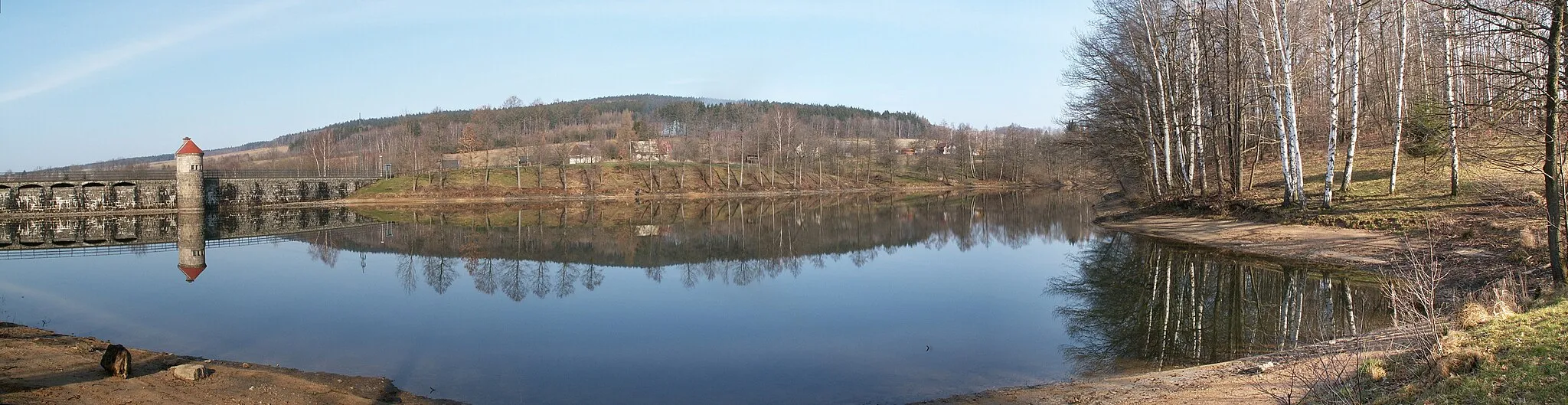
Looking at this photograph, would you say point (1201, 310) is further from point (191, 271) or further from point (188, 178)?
point (188, 178)

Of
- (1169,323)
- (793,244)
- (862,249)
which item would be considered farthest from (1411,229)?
(793,244)

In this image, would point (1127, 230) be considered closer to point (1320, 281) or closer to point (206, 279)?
point (1320, 281)

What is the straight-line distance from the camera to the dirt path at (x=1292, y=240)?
1956 cm

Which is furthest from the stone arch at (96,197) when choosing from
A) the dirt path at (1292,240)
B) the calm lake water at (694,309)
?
the dirt path at (1292,240)

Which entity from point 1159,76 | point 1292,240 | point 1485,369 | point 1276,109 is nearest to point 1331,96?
point 1276,109

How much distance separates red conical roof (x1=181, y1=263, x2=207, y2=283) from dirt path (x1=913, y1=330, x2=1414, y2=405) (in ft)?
73.8

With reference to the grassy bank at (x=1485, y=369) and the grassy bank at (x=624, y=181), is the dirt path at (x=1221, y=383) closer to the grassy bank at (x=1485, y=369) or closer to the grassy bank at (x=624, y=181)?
the grassy bank at (x=1485, y=369)

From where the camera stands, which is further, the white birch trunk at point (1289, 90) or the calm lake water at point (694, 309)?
the white birch trunk at point (1289, 90)

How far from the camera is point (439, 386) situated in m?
11.1

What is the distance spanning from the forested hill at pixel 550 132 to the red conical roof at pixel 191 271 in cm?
5127

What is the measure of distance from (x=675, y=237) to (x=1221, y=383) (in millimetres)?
28678

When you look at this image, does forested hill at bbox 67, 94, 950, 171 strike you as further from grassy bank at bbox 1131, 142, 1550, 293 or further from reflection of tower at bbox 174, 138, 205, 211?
grassy bank at bbox 1131, 142, 1550, 293

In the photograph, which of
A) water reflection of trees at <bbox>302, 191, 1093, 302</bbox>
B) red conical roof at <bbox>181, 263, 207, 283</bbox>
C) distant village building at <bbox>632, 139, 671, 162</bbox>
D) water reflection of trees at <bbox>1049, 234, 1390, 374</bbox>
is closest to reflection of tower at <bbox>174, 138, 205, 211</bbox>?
water reflection of trees at <bbox>302, 191, 1093, 302</bbox>

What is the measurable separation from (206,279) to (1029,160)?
3595 inches
